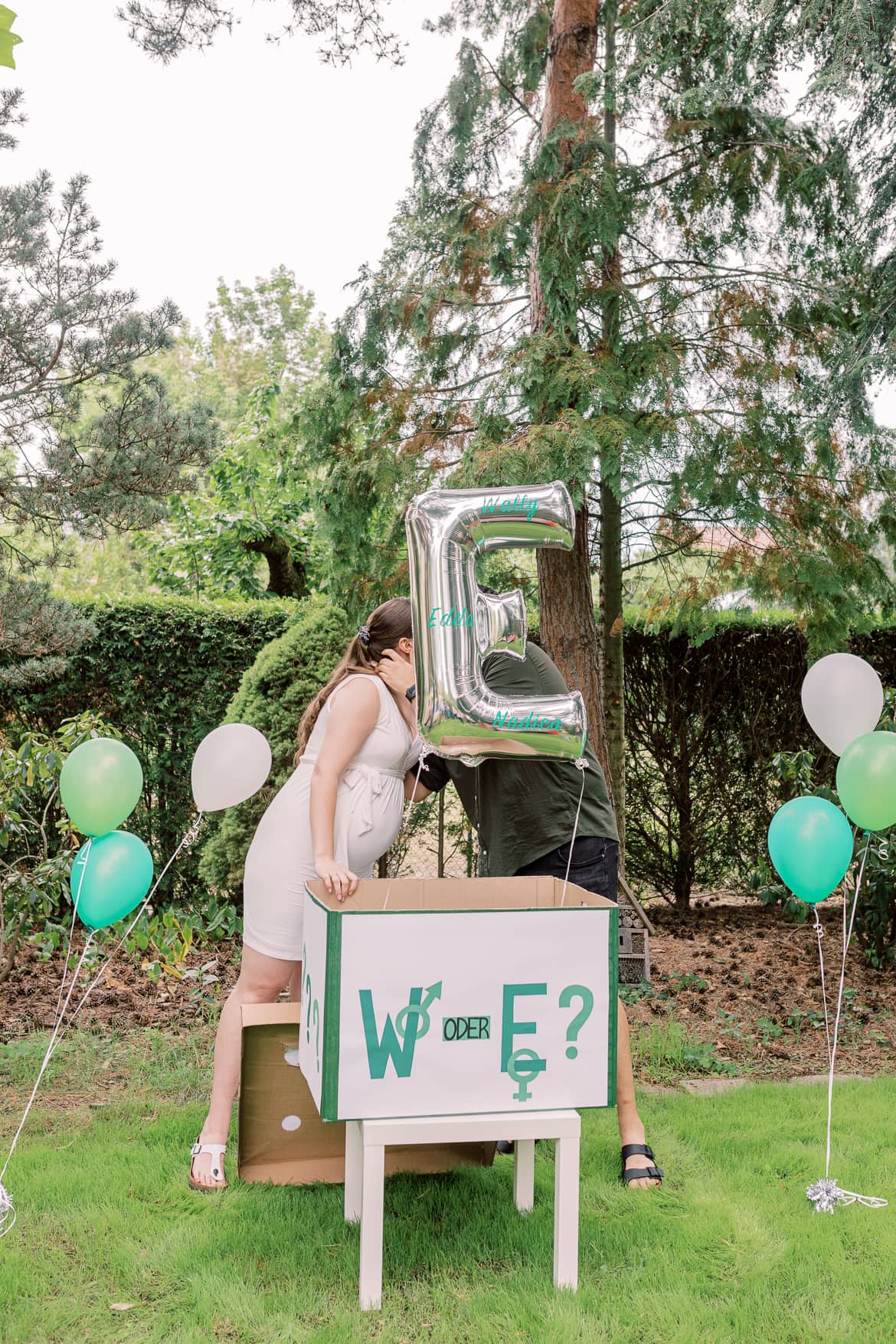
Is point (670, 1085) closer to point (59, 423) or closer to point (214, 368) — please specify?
point (59, 423)

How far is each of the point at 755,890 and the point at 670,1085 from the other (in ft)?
8.50

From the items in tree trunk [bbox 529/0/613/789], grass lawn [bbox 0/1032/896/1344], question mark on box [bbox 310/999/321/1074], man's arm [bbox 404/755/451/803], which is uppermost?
tree trunk [bbox 529/0/613/789]

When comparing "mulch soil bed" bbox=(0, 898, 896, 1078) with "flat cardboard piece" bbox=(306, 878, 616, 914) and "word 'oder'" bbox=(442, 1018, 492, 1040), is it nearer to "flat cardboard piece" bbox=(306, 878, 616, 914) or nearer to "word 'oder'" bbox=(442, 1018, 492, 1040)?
"flat cardboard piece" bbox=(306, 878, 616, 914)

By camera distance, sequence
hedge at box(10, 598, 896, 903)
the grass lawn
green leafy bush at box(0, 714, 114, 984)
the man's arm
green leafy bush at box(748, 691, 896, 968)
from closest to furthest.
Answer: the grass lawn → the man's arm → green leafy bush at box(0, 714, 114, 984) → green leafy bush at box(748, 691, 896, 968) → hedge at box(10, 598, 896, 903)

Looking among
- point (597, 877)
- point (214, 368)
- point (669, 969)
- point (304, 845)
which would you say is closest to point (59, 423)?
point (304, 845)

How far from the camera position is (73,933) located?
16.0ft

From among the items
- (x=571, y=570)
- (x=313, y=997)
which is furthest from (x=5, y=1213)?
(x=571, y=570)

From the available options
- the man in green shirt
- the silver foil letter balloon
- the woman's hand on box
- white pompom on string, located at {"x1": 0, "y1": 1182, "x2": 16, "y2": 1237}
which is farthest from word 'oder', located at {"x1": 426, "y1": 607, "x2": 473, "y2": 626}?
white pompom on string, located at {"x1": 0, "y1": 1182, "x2": 16, "y2": 1237}

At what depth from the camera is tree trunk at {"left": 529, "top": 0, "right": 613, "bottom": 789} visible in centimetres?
482

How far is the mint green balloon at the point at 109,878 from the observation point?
261 cm

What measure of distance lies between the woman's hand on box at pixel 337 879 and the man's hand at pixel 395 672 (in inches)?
19.3

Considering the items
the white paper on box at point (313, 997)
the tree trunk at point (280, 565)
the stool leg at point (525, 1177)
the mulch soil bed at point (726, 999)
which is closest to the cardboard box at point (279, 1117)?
the white paper on box at point (313, 997)

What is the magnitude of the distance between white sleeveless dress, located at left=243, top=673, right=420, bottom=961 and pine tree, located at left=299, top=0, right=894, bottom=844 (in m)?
1.65

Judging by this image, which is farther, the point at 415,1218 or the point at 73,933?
the point at 73,933
